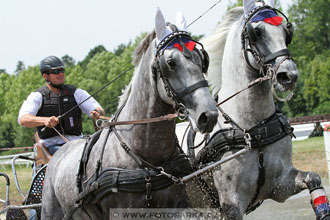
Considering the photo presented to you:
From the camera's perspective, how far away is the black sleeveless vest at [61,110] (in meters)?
5.72

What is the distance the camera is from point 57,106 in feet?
18.9

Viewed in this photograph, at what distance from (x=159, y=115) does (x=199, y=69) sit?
519 millimetres

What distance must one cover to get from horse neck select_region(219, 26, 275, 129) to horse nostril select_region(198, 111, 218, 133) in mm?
1610

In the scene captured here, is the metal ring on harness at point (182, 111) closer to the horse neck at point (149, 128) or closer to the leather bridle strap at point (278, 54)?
the horse neck at point (149, 128)

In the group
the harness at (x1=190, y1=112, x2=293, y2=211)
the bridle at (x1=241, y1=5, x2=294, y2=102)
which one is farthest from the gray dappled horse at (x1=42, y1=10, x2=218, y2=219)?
the bridle at (x1=241, y1=5, x2=294, y2=102)

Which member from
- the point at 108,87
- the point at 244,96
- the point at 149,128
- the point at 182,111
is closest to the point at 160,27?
the point at 182,111

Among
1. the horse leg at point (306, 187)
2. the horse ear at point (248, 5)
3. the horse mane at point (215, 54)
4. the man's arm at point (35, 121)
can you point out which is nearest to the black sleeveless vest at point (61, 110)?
the man's arm at point (35, 121)

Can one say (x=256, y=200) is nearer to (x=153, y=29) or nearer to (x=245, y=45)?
(x=245, y=45)

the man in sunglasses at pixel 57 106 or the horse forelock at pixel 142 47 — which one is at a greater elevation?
the horse forelock at pixel 142 47

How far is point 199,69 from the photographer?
11.8ft

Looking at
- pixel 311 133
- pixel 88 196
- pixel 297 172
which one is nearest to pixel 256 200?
pixel 297 172

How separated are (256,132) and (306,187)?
70 cm

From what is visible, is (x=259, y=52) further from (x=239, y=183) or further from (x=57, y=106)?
(x=57, y=106)

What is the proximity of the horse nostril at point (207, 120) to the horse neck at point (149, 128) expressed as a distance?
0.46 m
